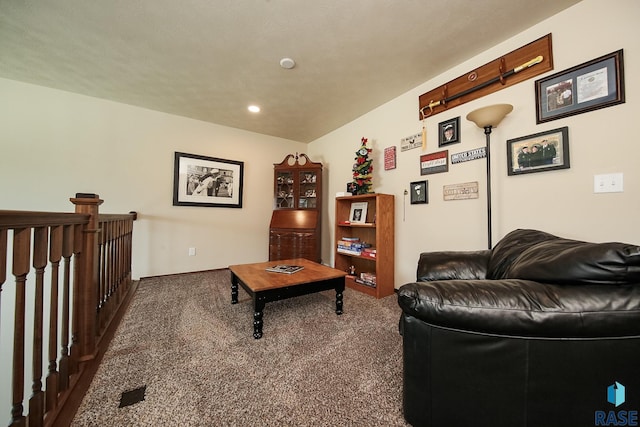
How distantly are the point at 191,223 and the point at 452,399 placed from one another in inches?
142

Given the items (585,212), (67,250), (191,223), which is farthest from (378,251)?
(191,223)

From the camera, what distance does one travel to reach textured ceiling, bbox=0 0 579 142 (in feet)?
5.34

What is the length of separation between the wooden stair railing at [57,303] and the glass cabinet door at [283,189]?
228 cm

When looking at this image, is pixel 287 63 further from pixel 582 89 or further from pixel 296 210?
pixel 582 89

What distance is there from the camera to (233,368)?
4.34ft

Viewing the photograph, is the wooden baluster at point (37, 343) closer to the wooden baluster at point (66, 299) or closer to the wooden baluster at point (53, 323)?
the wooden baluster at point (53, 323)

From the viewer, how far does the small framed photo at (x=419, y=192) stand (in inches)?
96.5

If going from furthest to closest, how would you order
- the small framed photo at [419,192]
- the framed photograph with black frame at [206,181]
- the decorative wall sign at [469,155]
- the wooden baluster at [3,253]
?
1. the framed photograph with black frame at [206,181]
2. the small framed photo at [419,192]
3. the decorative wall sign at [469,155]
4. the wooden baluster at [3,253]

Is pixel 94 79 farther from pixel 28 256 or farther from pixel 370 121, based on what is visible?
pixel 370 121

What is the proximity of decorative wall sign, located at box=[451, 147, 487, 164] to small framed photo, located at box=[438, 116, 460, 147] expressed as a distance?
15 cm

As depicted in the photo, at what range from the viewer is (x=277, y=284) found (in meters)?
1.71

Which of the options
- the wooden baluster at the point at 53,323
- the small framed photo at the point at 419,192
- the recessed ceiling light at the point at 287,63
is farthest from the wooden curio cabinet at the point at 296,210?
the wooden baluster at the point at 53,323

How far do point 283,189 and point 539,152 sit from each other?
10.5ft

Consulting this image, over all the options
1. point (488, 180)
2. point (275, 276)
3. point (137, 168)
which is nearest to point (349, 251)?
point (275, 276)
